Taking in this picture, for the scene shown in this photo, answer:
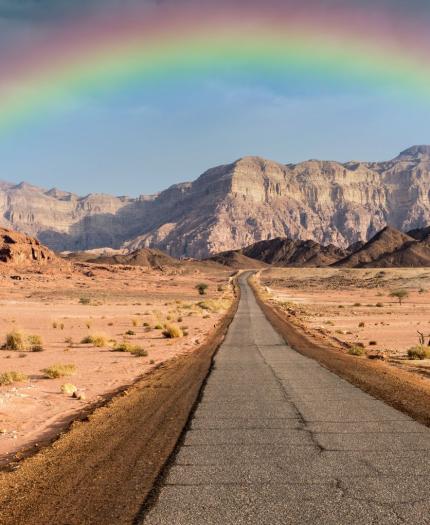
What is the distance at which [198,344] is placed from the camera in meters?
25.5

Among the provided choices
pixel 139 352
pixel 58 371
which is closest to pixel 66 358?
pixel 139 352

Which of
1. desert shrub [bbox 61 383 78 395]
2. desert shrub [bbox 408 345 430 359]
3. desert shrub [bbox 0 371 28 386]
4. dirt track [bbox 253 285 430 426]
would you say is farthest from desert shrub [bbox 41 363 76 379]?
desert shrub [bbox 408 345 430 359]

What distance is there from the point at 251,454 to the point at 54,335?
80.5ft

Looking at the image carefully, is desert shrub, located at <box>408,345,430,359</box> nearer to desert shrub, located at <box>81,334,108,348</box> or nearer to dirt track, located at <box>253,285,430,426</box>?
dirt track, located at <box>253,285,430,426</box>

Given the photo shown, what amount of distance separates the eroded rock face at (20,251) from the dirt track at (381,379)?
82619 millimetres

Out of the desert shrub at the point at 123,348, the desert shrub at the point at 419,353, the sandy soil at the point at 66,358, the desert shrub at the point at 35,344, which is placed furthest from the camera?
the desert shrub at the point at 123,348

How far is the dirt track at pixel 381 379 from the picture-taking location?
1088cm

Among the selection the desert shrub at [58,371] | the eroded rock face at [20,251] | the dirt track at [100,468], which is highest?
the eroded rock face at [20,251]

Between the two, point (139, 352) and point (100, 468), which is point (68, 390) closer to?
point (100, 468)

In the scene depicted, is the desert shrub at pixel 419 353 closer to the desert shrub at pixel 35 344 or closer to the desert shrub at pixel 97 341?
the desert shrub at pixel 97 341

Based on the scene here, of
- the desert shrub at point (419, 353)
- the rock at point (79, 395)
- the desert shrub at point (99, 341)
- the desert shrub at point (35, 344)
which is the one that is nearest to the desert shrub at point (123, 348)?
the desert shrub at point (99, 341)

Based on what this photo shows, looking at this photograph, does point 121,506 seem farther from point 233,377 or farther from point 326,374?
point 326,374

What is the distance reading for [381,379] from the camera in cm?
1473

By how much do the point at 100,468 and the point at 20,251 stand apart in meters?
98.4
